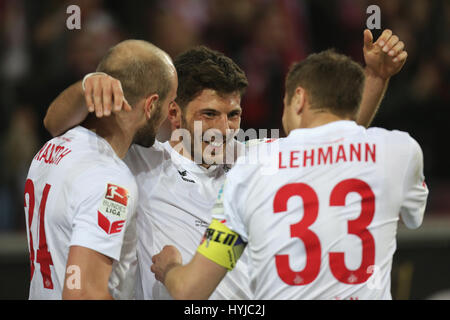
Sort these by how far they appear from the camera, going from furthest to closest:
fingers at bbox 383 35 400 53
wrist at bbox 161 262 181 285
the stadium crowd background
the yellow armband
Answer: the stadium crowd background < fingers at bbox 383 35 400 53 < wrist at bbox 161 262 181 285 < the yellow armband

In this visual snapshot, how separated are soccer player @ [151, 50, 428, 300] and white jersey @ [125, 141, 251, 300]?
632mm

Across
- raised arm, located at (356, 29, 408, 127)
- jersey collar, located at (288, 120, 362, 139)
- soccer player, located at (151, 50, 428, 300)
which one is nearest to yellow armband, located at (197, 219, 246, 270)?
soccer player, located at (151, 50, 428, 300)

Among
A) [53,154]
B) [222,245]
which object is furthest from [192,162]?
[222,245]

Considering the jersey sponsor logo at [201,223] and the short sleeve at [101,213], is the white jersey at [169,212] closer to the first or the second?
the jersey sponsor logo at [201,223]

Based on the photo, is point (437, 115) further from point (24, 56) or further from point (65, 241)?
point (65, 241)

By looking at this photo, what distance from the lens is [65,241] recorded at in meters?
2.66

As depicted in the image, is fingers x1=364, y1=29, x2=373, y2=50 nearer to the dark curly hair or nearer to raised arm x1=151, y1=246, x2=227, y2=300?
the dark curly hair

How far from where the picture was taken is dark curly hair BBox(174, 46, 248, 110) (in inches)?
136

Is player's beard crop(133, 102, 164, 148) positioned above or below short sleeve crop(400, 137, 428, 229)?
above

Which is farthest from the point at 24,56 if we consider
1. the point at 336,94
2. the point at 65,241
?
the point at 336,94

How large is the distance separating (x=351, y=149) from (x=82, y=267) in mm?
1122

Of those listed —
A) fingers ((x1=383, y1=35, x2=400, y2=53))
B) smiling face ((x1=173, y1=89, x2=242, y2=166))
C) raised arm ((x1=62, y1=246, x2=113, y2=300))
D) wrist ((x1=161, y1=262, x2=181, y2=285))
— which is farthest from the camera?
smiling face ((x1=173, y1=89, x2=242, y2=166))

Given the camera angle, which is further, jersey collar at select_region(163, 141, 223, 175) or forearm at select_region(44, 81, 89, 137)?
jersey collar at select_region(163, 141, 223, 175)

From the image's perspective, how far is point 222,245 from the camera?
8.34 ft
